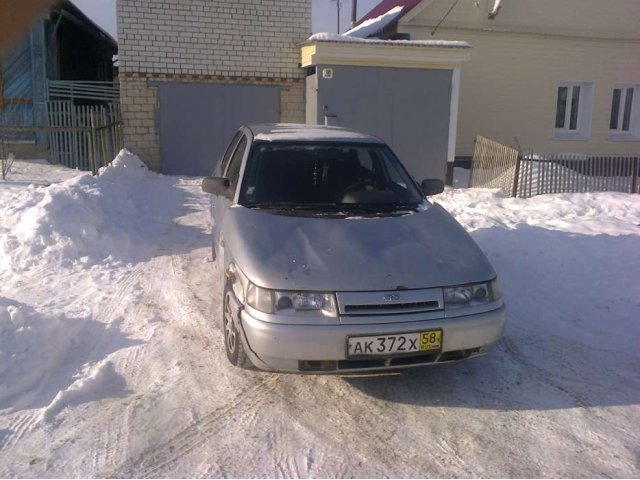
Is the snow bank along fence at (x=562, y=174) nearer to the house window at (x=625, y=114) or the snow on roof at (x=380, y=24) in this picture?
the snow on roof at (x=380, y=24)

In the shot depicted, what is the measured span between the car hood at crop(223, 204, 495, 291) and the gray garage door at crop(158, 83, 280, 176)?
934 cm

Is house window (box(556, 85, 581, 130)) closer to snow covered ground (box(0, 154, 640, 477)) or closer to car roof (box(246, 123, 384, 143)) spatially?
snow covered ground (box(0, 154, 640, 477))

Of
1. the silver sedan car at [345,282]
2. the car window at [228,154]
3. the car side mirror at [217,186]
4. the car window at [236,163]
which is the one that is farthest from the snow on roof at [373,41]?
the silver sedan car at [345,282]

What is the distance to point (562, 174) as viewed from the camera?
1127 cm

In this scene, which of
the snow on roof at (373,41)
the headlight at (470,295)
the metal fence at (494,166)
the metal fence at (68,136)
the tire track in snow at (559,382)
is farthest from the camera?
the metal fence at (68,136)

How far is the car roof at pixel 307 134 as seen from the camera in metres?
5.44

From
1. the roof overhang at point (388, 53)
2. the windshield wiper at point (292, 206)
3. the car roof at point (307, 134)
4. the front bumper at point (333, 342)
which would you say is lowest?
the front bumper at point (333, 342)

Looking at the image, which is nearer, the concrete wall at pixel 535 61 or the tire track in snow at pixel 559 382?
the tire track in snow at pixel 559 382

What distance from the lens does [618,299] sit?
228 inches

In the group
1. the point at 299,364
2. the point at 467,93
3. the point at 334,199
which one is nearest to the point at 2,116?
the point at 467,93

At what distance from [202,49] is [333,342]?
11.4 meters

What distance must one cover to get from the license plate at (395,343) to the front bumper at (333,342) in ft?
0.10

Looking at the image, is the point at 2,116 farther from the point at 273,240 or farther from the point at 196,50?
the point at 273,240

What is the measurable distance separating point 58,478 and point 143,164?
10782mm
